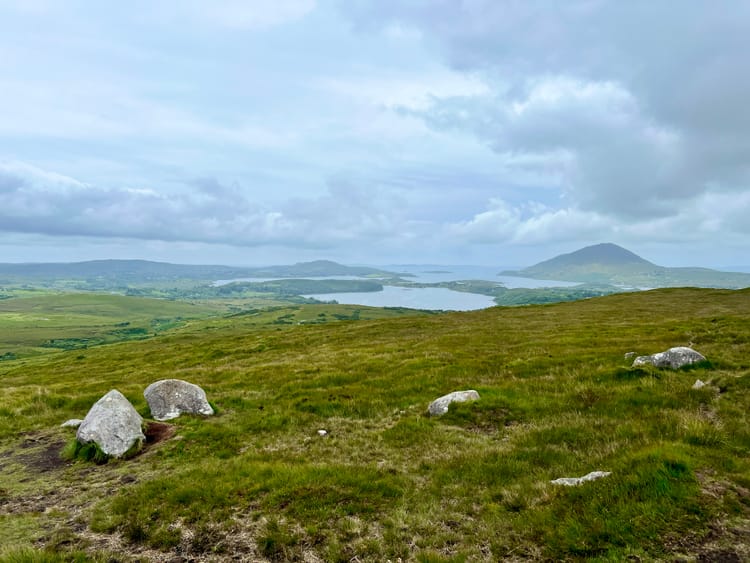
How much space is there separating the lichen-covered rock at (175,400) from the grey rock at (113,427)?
2.57 m

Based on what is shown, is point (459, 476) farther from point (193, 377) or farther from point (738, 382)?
point (193, 377)

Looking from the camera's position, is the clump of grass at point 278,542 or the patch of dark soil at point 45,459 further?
the patch of dark soil at point 45,459

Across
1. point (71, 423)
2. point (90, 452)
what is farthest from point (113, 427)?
point (71, 423)

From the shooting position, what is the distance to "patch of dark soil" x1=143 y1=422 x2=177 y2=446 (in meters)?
15.2

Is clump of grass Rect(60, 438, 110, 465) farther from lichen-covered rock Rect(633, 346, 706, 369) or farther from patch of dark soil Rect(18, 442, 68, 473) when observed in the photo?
lichen-covered rock Rect(633, 346, 706, 369)

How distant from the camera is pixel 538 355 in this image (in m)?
26.5

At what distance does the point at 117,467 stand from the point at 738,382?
24.2m

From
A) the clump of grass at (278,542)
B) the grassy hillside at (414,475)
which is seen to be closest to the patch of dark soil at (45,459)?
the grassy hillside at (414,475)

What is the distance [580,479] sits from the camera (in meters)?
9.53

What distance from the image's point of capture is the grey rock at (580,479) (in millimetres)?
9391

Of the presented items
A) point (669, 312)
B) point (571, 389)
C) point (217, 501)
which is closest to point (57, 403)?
point (217, 501)

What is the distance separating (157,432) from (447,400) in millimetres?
12485

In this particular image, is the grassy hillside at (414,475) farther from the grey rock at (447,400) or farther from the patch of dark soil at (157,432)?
the grey rock at (447,400)

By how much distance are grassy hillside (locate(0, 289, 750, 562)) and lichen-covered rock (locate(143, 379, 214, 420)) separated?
1.03 m
